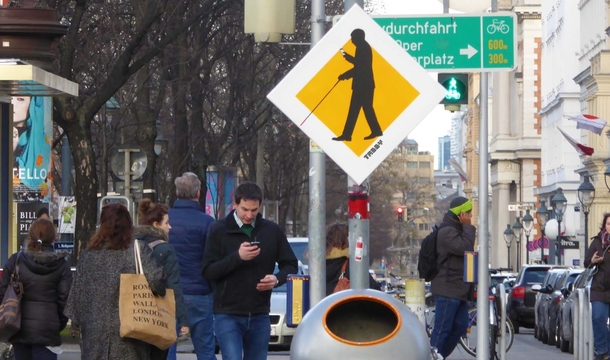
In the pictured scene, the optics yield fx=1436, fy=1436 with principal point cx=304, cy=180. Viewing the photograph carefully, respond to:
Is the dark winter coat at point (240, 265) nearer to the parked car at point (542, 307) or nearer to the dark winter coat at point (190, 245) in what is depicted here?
the dark winter coat at point (190, 245)

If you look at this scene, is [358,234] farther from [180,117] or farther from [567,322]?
[180,117]

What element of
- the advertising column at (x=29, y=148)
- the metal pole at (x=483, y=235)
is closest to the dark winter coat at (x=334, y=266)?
the metal pole at (x=483, y=235)

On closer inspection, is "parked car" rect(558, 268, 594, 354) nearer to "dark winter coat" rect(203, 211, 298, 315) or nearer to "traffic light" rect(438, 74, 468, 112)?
"traffic light" rect(438, 74, 468, 112)

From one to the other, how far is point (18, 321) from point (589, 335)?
306 inches

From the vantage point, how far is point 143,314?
29.8 feet

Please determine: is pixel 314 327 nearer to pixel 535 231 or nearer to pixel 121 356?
pixel 121 356

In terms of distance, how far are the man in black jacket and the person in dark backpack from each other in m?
4.09

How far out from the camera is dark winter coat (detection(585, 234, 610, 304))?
55.0 ft

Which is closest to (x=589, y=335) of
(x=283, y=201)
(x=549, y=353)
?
(x=549, y=353)

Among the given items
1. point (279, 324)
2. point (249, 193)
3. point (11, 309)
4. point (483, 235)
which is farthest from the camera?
point (279, 324)

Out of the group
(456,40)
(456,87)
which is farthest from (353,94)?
(456,87)

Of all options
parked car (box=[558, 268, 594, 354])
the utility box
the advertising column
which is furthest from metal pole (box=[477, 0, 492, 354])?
the advertising column

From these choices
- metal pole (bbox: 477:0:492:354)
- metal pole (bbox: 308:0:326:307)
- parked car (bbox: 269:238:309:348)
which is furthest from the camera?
parked car (bbox: 269:238:309:348)

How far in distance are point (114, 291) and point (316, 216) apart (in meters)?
2.07
